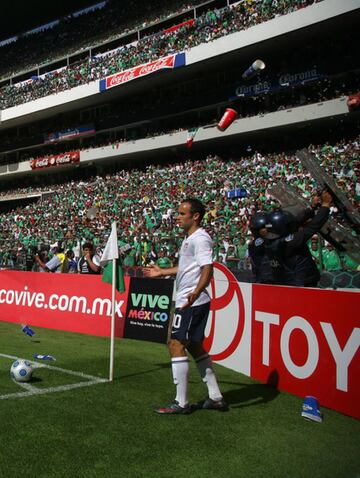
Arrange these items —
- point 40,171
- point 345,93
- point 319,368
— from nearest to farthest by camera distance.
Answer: point 319,368 < point 345,93 < point 40,171

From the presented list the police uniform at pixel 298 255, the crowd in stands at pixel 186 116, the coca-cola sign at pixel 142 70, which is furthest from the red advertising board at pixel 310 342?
the coca-cola sign at pixel 142 70

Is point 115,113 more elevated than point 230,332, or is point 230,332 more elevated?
point 115,113

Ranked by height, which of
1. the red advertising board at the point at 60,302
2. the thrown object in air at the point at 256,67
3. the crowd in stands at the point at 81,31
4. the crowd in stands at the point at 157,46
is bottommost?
the red advertising board at the point at 60,302

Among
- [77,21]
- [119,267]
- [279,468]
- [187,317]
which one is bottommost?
[279,468]

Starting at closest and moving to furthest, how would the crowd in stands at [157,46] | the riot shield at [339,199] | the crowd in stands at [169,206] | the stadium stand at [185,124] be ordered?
1. the riot shield at [339,199]
2. the crowd in stands at [169,206]
3. the stadium stand at [185,124]
4. the crowd in stands at [157,46]

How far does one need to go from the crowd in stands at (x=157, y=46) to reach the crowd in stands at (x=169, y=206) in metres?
8.11

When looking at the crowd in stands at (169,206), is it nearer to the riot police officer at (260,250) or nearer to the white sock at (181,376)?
the riot police officer at (260,250)

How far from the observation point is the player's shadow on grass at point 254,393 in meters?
5.22

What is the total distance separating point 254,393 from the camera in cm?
564

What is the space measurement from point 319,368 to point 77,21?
46.6 metres

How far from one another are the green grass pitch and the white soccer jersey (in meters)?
1.13

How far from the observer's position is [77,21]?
4512cm

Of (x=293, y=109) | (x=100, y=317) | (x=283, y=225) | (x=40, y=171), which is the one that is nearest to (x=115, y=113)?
(x=40, y=171)

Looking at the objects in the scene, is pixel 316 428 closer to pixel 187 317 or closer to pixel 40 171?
pixel 187 317
